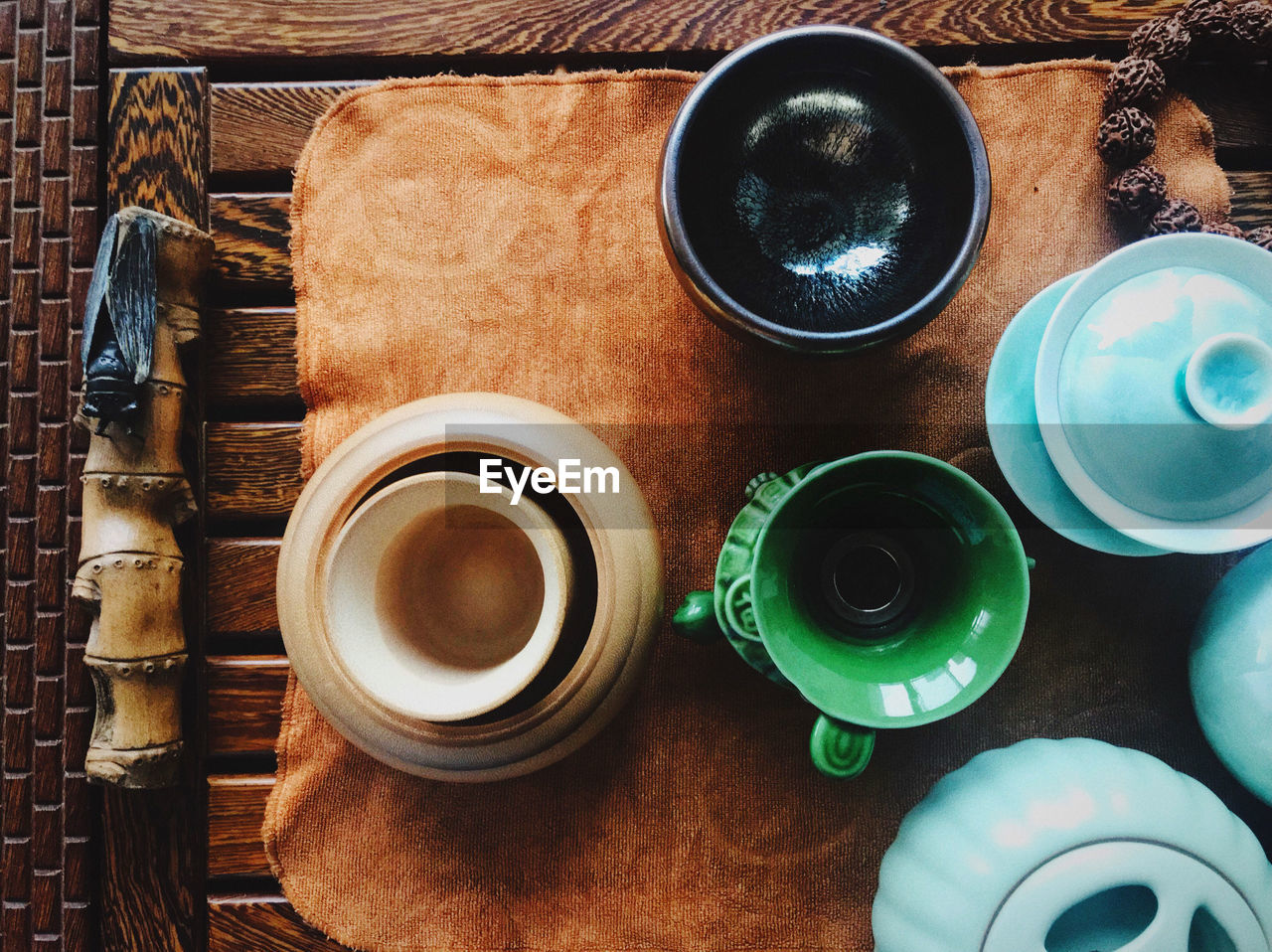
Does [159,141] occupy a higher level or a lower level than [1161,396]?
higher

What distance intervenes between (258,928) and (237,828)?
0.23 feet

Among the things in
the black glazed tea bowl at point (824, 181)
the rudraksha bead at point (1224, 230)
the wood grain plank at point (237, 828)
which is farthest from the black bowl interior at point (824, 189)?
the wood grain plank at point (237, 828)

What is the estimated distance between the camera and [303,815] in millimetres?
585

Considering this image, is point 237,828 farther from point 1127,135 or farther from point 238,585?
point 1127,135

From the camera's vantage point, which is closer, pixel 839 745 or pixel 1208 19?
pixel 839 745

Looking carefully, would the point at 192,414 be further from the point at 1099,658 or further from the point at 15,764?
the point at 1099,658

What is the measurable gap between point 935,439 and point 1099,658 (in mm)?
184

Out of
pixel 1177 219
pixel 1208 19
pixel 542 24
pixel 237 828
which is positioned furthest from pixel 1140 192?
pixel 237 828

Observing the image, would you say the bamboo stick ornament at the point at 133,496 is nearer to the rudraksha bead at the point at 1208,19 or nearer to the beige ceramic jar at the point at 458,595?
the beige ceramic jar at the point at 458,595

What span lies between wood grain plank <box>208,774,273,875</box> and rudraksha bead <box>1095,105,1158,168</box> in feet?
2.37

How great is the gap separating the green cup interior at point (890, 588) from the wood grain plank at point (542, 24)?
1.10 feet

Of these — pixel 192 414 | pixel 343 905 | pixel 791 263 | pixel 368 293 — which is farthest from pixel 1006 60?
pixel 343 905

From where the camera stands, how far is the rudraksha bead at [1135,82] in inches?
22.5

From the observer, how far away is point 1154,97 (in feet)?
1.91
